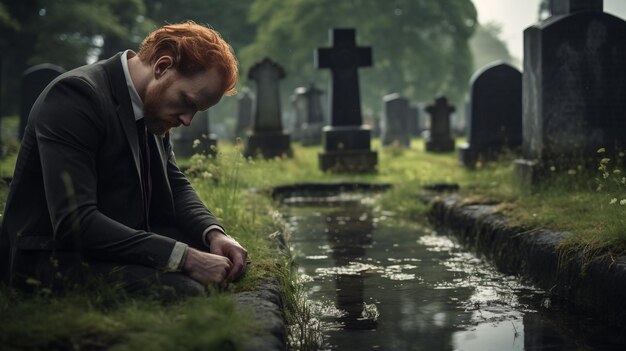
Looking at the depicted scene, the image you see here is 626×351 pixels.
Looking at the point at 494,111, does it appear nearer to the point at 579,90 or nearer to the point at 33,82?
the point at 579,90

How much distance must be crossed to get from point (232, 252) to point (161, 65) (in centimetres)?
86

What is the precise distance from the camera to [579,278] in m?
4.61

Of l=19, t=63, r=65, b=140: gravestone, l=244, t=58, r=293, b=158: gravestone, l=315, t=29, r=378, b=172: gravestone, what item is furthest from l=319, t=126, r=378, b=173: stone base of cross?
l=19, t=63, r=65, b=140: gravestone

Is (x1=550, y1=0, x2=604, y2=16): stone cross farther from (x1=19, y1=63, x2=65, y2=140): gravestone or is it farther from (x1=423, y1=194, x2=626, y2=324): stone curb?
(x1=19, y1=63, x2=65, y2=140): gravestone

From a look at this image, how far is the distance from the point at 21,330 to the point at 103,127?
0.97 m

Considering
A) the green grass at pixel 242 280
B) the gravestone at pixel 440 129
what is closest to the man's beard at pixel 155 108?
the green grass at pixel 242 280

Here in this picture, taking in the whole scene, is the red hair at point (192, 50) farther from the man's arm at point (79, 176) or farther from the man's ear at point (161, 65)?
the man's arm at point (79, 176)

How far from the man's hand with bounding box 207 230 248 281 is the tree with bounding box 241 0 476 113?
119 feet

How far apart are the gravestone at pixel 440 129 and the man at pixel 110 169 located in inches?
687

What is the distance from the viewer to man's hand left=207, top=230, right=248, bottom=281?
360cm

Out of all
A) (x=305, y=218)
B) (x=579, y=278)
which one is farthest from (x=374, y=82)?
(x=579, y=278)

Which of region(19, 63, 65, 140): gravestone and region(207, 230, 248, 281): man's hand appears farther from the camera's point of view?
region(19, 63, 65, 140): gravestone

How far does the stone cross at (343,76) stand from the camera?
50.3ft

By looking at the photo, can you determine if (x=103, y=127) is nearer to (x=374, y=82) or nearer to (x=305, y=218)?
(x=305, y=218)
